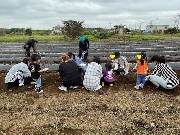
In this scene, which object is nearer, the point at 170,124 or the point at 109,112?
the point at 170,124

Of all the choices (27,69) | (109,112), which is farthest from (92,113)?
(27,69)

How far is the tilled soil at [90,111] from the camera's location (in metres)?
4.70

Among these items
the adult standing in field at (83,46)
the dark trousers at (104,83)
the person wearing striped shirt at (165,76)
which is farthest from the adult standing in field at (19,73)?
the adult standing in field at (83,46)

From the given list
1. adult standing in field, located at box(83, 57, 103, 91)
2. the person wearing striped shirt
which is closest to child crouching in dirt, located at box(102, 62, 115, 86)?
adult standing in field, located at box(83, 57, 103, 91)

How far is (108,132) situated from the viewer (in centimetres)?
452

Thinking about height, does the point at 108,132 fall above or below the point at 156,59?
below

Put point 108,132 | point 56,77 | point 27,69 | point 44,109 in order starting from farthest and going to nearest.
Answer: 1. point 56,77
2. point 27,69
3. point 44,109
4. point 108,132

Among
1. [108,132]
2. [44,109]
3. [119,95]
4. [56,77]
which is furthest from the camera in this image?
[56,77]

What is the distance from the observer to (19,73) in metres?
6.95

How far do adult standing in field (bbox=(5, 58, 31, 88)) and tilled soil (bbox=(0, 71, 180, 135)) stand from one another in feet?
0.79

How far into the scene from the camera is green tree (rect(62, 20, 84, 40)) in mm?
27766

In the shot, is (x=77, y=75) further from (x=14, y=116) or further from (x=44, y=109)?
(x=14, y=116)

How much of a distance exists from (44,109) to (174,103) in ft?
9.40

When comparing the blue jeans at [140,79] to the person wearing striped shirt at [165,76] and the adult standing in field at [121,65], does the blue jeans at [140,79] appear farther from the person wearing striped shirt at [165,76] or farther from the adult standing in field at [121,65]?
the adult standing in field at [121,65]
